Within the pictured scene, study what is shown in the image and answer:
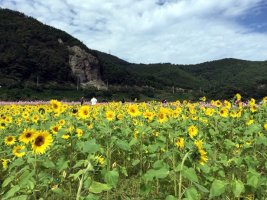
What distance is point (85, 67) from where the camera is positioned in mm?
103375

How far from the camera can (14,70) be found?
8119cm

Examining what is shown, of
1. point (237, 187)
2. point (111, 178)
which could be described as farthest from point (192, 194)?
point (111, 178)

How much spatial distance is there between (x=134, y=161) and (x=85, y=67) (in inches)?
3871

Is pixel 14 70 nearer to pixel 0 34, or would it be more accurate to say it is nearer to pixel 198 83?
pixel 0 34

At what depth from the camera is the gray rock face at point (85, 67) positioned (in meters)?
100

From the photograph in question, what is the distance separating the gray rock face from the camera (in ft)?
329

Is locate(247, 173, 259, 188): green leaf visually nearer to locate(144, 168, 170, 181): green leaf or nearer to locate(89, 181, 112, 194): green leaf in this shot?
locate(144, 168, 170, 181): green leaf

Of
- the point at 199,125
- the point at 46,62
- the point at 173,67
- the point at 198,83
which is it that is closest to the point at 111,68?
the point at 46,62

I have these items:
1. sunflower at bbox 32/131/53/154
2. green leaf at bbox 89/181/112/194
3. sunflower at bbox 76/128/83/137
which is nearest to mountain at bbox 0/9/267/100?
sunflower at bbox 76/128/83/137

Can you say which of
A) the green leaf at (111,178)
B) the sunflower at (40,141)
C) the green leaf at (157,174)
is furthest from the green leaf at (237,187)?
the sunflower at (40,141)

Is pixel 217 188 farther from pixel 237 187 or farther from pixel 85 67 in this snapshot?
pixel 85 67

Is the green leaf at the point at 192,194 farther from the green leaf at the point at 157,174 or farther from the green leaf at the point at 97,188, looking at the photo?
the green leaf at the point at 97,188

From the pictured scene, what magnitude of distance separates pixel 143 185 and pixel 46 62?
90.0 m

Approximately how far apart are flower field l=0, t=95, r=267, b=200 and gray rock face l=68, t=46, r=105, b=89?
90657 mm
